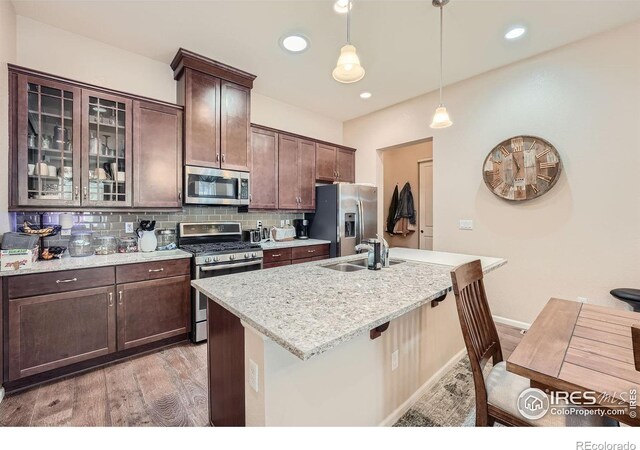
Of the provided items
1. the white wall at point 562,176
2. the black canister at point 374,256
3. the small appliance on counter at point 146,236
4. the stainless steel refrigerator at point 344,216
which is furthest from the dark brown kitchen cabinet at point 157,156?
the white wall at point 562,176

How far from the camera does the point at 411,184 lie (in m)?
5.49

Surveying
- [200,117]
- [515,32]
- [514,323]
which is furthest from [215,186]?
[514,323]

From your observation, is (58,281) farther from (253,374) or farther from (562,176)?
(562,176)

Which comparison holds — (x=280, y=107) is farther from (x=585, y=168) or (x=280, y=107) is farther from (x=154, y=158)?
(x=585, y=168)

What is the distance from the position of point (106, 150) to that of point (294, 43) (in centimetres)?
205

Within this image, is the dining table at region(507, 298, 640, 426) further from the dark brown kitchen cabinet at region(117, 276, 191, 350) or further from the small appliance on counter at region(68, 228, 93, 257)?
the small appliance on counter at region(68, 228, 93, 257)

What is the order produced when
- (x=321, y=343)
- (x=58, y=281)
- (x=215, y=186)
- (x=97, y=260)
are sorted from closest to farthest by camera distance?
(x=321, y=343)
(x=58, y=281)
(x=97, y=260)
(x=215, y=186)

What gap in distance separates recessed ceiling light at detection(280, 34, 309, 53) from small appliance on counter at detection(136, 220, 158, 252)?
7.41ft

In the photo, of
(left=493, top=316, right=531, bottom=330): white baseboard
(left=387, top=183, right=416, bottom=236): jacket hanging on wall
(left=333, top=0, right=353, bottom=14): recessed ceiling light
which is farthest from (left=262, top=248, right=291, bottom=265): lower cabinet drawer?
(left=387, top=183, right=416, bottom=236): jacket hanging on wall

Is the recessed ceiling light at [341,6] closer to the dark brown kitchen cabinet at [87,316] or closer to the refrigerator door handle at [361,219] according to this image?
the refrigerator door handle at [361,219]

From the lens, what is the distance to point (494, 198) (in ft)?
10.6

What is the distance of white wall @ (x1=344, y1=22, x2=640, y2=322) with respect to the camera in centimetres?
251
